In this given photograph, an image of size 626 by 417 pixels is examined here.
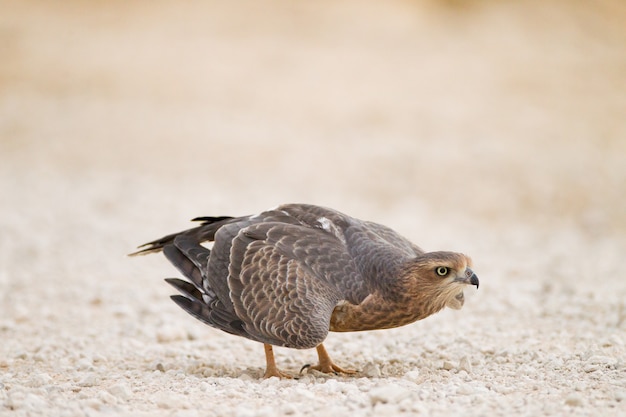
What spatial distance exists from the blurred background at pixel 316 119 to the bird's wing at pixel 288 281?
5083mm

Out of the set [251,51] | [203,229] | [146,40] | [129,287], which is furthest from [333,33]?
[203,229]

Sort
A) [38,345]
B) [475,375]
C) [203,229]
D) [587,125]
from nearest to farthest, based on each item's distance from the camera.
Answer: [475,375]
[203,229]
[38,345]
[587,125]

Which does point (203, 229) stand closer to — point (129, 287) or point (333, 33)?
point (129, 287)

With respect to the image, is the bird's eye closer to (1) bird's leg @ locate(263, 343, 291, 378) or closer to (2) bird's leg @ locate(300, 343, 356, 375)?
(2) bird's leg @ locate(300, 343, 356, 375)

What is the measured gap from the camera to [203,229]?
22.2 feet

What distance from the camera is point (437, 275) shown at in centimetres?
566

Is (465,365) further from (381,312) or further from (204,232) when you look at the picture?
(204,232)

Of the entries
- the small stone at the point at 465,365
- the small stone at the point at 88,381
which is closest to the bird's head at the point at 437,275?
the small stone at the point at 465,365

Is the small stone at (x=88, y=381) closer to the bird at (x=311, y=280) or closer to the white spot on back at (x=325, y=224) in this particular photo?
the bird at (x=311, y=280)

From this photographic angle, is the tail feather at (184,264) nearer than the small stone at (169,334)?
Yes

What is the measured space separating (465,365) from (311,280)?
1312mm

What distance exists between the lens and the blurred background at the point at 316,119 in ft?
48.5

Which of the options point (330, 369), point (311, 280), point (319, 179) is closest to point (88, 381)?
point (311, 280)

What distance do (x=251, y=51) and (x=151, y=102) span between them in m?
4.28
